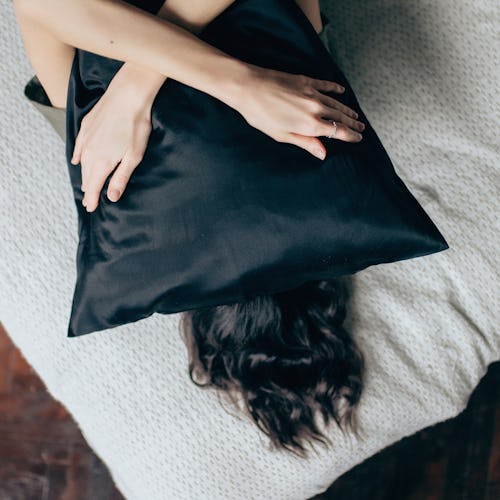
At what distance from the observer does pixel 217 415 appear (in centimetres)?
100

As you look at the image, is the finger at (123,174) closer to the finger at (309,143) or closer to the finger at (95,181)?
the finger at (95,181)

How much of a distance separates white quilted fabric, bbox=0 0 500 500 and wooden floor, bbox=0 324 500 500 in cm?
35

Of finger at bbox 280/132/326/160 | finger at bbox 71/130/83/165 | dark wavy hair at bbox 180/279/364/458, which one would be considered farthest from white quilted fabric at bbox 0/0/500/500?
finger at bbox 280/132/326/160

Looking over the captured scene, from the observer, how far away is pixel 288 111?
30.1 inches

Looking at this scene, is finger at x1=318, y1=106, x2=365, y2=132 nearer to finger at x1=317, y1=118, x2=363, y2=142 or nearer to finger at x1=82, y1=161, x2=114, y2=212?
finger at x1=317, y1=118, x2=363, y2=142

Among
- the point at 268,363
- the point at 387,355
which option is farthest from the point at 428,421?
the point at 268,363

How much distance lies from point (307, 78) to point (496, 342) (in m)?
0.56

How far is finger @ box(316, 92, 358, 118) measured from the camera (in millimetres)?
787

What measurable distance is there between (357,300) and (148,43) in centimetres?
52

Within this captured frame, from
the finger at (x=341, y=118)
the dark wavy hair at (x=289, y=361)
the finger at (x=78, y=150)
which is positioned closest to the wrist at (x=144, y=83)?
the finger at (x=78, y=150)

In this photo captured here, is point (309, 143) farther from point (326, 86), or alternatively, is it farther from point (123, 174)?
point (123, 174)

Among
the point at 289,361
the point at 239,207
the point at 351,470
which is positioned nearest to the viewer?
the point at 239,207

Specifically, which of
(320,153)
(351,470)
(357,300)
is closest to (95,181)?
(320,153)

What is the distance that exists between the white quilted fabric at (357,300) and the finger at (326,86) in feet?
0.75
